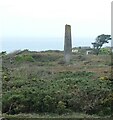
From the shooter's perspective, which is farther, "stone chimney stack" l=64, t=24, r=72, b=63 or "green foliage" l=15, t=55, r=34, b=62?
"green foliage" l=15, t=55, r=34, b=62

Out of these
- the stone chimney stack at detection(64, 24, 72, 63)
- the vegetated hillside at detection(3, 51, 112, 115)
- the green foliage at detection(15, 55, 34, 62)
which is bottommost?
the vegetated hillside at detection(3, 51, 112, 115)

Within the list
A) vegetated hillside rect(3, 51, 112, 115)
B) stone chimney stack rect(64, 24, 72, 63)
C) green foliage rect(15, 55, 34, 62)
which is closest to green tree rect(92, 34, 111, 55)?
green foliage rect(15, 55, 34, 62)

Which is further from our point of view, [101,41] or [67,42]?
[101,41]

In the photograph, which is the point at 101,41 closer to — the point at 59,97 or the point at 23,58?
the point at 23,58

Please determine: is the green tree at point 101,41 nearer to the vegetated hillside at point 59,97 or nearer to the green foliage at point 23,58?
the green foliage at point 23,58

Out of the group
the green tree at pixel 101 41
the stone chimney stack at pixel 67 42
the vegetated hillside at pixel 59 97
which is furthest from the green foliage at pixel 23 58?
the green tree at pixel 101 41

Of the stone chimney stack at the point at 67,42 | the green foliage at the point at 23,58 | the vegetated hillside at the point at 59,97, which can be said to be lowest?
the vegetated hillside at the point at 59,97

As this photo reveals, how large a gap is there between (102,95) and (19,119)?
2806 mm

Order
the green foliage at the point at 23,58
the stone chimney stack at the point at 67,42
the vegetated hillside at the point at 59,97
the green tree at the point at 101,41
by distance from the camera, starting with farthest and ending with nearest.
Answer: the green tree at the point at 101,41 → the green foliage at the point at 23,58 → the stone chimney stack at the point at 67,42 → the vegetated hillside at the point at 59,97

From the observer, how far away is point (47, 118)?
Answer: 30.5 ft

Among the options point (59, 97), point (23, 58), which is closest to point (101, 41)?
point (23, 58)

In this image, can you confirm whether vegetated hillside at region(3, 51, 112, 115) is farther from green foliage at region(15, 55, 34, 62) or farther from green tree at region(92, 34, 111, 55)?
green tree at region(92, 34, 111, 55)

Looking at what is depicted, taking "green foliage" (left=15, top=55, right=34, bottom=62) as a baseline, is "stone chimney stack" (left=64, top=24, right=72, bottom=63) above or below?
above

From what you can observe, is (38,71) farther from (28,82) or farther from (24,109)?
(24,109)
